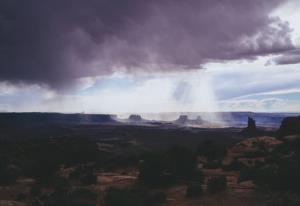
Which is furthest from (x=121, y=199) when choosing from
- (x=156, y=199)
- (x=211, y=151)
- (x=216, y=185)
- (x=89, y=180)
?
(x=211, y=151)

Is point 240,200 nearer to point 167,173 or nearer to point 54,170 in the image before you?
point 167,173

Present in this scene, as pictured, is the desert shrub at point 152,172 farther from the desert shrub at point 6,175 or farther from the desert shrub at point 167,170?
the desert shrub at point 6,175

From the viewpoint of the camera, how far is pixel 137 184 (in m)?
29.2

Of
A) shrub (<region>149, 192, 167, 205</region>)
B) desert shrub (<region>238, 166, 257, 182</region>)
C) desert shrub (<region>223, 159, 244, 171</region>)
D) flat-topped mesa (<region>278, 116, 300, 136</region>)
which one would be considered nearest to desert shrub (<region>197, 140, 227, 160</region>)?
desert shrub (<region>223, 159, 244, 171</region>)

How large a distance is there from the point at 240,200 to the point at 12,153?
41.1 meters

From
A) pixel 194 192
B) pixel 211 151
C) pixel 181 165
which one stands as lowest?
pixel 194 192

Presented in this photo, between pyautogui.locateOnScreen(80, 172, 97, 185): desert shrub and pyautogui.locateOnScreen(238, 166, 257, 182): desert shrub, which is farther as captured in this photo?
pyautogui.locateOnScreen(80, 172, 97, 185): desert shrub

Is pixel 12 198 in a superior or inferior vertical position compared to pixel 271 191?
inferior

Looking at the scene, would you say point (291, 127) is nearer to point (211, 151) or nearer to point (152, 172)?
point (211, 151)

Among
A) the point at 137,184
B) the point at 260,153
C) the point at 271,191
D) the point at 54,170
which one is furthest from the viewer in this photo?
the point at 260,153

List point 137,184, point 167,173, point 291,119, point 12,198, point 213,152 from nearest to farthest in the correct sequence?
point 12,198, point 137,184, point 167,173, point 213,152, point 291,119

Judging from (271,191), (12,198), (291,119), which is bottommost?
(12,198)

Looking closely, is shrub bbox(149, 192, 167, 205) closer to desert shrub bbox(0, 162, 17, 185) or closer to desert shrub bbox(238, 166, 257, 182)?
desert shrub bbox(238, 166, 257, 182)

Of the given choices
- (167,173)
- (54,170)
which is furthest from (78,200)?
(54,170)
